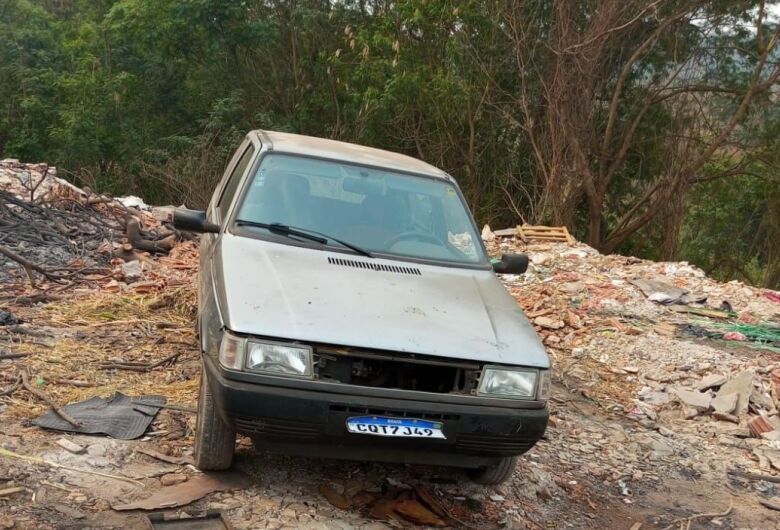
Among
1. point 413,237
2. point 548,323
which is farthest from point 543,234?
point 413,237

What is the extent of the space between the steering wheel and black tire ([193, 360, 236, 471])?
4.65ft

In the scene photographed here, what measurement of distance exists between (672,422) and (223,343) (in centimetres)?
459

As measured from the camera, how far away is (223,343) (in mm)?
3447

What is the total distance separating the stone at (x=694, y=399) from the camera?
6.63 metres

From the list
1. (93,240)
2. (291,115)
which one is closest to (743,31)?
(291,115)

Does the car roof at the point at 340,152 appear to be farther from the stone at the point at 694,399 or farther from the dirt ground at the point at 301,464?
the stone at the point at 694,399

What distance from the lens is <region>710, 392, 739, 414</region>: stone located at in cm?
651

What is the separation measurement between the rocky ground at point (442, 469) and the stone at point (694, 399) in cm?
2

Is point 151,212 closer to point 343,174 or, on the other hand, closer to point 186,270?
point 186,270

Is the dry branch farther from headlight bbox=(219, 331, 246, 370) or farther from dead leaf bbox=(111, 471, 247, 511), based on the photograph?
headlight bbox=(219, 331, 246, 370)

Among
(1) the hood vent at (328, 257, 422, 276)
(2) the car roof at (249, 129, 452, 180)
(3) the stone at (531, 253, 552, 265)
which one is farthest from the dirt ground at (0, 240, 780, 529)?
(3) the stone at (531, 253, 552, 265)

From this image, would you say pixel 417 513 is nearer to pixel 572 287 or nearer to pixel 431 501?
pixel 431 501

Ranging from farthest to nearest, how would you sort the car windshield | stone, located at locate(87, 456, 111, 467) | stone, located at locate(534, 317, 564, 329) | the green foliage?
the green foliage
stone, located at locate(534, 317, 564, 329)
the car windshield
stone, located at locate(87, 456, 111, 467)

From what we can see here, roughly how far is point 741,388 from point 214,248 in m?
5.02
